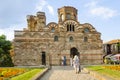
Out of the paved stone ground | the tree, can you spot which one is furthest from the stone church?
the paved stone ground

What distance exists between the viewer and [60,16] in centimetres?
5366

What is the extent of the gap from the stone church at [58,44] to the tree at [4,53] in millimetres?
2713

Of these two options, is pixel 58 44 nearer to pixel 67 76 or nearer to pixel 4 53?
pixel 4 53

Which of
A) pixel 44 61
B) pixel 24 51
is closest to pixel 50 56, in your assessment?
pixel 44 61

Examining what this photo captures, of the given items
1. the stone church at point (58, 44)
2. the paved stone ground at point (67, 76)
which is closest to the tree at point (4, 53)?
the stone church at point (58, 44)

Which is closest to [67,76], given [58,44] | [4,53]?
[4,53]

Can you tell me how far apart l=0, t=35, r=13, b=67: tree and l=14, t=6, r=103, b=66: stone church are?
2713 mm

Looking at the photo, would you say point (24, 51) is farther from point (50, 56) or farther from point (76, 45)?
point (76, 45)

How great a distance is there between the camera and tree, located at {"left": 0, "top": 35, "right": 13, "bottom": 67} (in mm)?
42750

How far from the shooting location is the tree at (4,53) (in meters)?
42.8

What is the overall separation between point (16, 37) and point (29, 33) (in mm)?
2399

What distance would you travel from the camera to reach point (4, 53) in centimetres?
4412

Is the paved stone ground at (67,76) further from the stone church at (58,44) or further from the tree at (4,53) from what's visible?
the stone church at (58,44)

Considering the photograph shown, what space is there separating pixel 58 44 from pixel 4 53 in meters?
10.0
